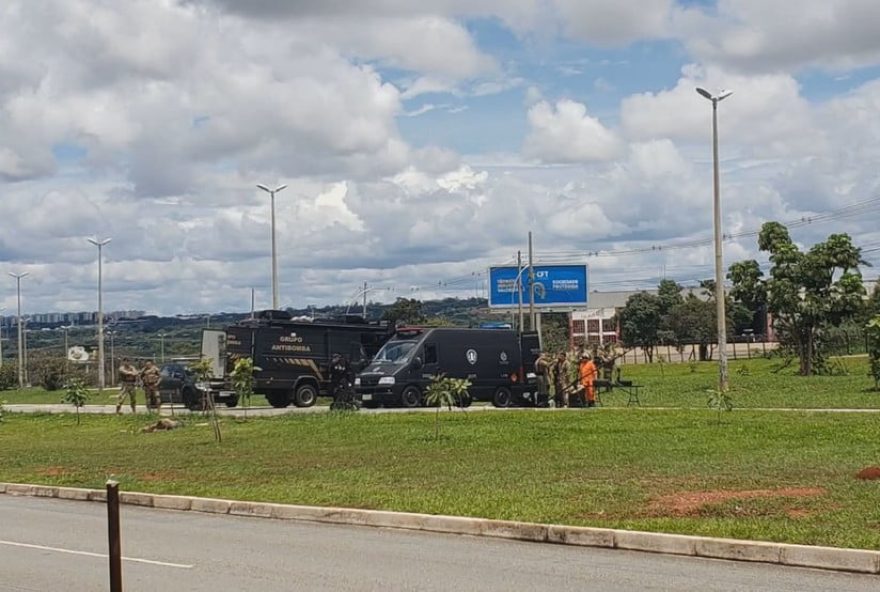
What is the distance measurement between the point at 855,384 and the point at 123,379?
888 inches

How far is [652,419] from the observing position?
77.2 ft

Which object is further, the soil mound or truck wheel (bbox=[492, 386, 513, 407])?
truck wheel (bbox=[492, 386, 513, 407])

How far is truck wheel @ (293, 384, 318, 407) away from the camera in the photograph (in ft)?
116

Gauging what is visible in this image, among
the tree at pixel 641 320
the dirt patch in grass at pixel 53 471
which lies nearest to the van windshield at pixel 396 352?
the dirt patch in grass at pixel 53 471

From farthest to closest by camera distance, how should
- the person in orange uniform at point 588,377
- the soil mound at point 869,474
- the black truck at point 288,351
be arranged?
the black truck at point 288,351 → the person in orange uniform at point 588,377 → the soil mound at point 869,474

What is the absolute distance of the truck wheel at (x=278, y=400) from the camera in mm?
36000

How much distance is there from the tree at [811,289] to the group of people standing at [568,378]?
1341cm

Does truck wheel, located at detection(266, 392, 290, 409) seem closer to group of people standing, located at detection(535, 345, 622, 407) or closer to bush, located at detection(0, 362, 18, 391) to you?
group of people standing, located at detection(535, 345, 622, 407)

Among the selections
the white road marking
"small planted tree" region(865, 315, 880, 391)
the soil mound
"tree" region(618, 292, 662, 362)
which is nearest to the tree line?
"small planted tree" region(865, 315, 880, 391)

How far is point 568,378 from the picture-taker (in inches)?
1233

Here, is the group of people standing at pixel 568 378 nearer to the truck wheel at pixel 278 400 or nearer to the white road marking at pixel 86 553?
the truck wheel at pixel 278 400

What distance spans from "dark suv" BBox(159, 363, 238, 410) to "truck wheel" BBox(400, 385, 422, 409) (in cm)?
674

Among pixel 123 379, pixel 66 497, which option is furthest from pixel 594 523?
pixel 123 379

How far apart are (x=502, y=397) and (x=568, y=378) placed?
337 cm
